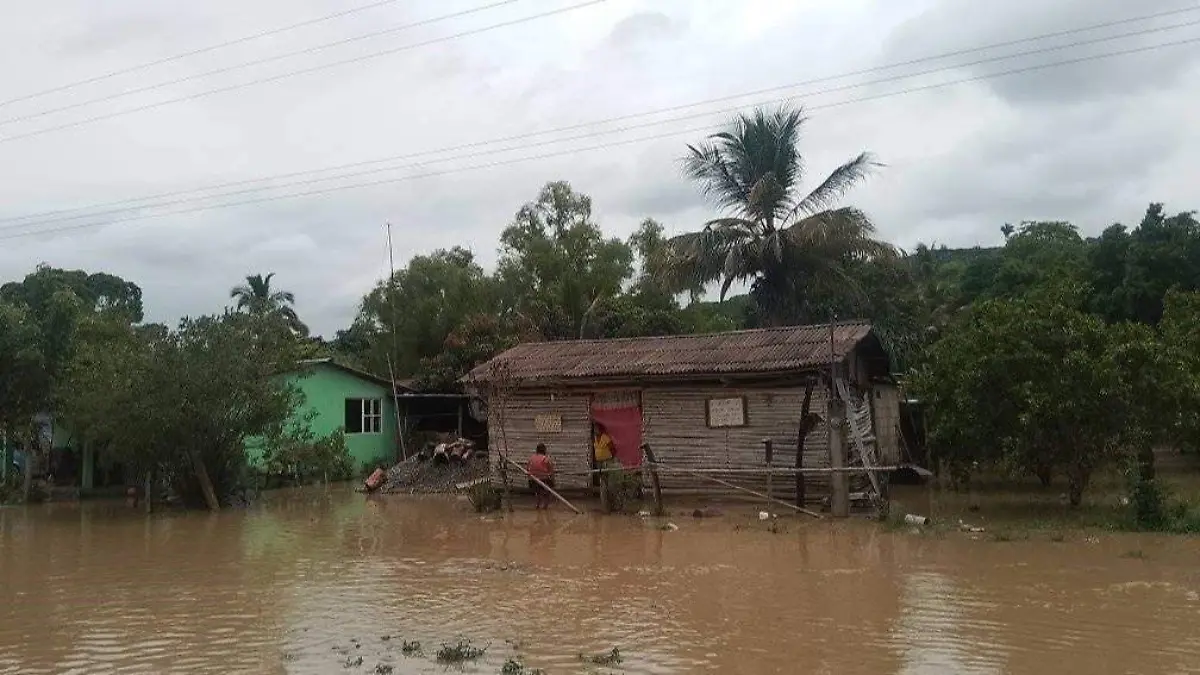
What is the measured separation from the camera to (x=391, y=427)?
28.7m

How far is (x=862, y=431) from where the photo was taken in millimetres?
18219

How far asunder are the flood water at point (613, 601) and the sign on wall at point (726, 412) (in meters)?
2.50

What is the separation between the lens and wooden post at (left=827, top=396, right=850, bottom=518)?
15312 millimetres

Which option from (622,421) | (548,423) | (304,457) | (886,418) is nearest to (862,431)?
(886,418)

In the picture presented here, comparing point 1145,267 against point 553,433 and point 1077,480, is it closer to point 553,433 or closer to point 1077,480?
point 1077,480

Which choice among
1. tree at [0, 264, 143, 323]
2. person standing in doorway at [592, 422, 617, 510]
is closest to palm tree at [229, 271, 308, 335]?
tree at [0, 264, 143, 323]

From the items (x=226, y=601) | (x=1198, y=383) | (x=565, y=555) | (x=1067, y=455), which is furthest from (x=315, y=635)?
(x=1198, y=383)

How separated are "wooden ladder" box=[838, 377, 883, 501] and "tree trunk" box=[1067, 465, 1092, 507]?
2.85 metres

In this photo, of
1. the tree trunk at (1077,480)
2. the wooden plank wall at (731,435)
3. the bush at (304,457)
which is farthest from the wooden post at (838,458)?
the bush at (304,457)

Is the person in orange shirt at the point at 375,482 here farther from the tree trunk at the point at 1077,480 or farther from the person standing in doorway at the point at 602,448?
the tree trunk at the point at 1077,480

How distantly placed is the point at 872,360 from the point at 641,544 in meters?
8.35

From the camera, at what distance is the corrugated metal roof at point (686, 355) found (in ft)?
55.2

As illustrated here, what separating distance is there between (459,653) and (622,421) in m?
11.6

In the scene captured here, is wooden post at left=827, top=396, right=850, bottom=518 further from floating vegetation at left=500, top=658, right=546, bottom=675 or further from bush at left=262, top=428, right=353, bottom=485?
bush at left=262, top=428, right=353, bottom=485
